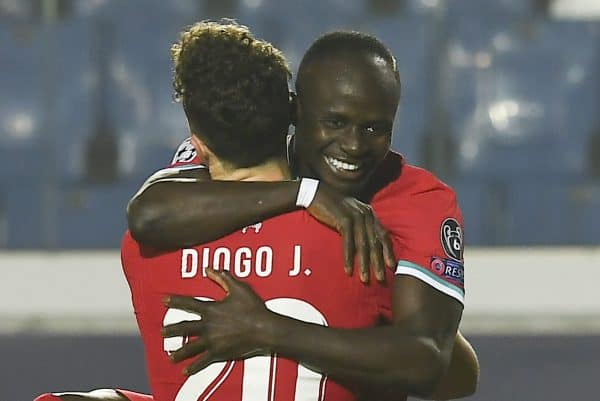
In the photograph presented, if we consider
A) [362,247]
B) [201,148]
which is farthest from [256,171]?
[362,247]

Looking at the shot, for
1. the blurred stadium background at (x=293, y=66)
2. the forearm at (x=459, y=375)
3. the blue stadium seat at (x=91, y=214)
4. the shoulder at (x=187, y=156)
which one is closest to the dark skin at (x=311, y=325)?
the shoulder at (x=187, y=156)

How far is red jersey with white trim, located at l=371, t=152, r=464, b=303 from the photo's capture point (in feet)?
5.72

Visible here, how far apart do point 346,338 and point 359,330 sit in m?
0.02

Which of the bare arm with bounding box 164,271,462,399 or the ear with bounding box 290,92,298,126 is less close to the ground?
the ear with bounding box 290,92,298,126

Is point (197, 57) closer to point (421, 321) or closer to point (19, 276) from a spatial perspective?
point (421, 321)

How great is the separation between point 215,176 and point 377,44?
0.89 ft

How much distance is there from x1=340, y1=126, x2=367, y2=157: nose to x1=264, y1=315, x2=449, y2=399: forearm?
24 centimetres

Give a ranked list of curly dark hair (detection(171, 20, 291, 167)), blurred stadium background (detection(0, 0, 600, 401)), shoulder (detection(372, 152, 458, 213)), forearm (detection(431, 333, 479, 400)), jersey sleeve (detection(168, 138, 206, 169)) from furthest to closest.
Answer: blurred stadium background (detection(0, 0, 600, 401)) → forearm (detection(431, 333, 479, 400)) → jersey sleeve (detection(168, 138, 206, 169)) → shoulder (detection(372, 152, 458, 213)) → curly dark hair (detection(171, 20, 291, 167))

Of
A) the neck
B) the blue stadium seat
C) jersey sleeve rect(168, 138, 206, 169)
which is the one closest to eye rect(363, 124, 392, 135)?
the neck

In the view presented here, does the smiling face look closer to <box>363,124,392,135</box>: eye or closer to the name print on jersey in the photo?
<box>363,124,392,135</box>: eye

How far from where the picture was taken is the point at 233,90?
1.69m

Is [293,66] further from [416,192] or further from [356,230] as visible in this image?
[356,230]

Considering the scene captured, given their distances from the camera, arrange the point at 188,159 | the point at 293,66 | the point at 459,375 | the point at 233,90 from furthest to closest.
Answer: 1. the point at 293,66
2. the point at 459,375
3. the point at 188,159
4. the point at 233,90

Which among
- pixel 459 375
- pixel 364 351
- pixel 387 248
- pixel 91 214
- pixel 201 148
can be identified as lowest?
pixel 91 214
